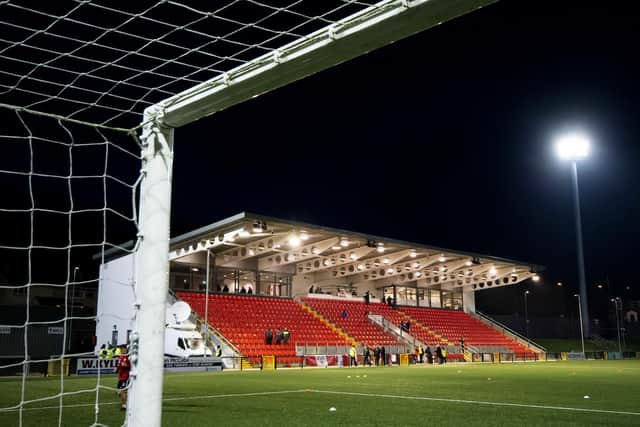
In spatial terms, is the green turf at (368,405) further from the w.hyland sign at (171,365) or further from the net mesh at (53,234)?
the w.hyland sign at (171,365)

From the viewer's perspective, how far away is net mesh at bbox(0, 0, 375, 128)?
4820mm

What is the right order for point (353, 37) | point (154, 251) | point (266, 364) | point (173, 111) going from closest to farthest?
point (353, 37) < point (154, 251) < point (173, 111) < point (266, 364)

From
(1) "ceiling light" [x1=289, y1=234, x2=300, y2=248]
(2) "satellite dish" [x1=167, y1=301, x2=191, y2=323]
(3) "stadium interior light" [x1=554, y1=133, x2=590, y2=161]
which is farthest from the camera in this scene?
(3) "stadium interior light" [x1=554, y1=133, x2=590, y2=161]

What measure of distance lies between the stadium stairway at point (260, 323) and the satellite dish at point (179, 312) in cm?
345

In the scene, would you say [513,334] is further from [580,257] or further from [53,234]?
[53,234]

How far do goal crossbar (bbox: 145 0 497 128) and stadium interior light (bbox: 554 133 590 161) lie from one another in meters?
51.6

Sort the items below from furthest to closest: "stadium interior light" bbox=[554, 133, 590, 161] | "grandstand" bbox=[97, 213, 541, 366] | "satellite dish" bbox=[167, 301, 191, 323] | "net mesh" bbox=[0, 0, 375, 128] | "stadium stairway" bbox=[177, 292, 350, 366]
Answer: "stadium interior light" bbox=[554, 133, 590, 161]
"grandstand" bbox=[97, 213, 541, 366]
"stadium stairway" bbox=[177, 292, 350, 366]
"satellite dish" bbox=[167, 301, 191, 323]
"net mesh" bbox=[0, 0, 375, 128]

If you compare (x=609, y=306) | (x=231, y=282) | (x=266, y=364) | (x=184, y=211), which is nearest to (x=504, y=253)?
(x=609, y=306)

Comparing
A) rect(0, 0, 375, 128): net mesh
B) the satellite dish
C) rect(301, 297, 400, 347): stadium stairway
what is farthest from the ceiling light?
rect(0, 0, 375, 128): net mesh

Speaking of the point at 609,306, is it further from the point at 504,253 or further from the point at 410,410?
the point at 410,410

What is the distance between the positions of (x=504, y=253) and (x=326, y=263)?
4584cm

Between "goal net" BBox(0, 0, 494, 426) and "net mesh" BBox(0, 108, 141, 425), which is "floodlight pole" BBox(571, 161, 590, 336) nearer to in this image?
"net mesh" BBox(0, 108, 141, 425)

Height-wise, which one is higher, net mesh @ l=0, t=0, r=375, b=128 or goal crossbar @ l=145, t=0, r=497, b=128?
net mesh @ l=0, t=0, r=375, b=128

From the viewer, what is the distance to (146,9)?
4.89 metres
